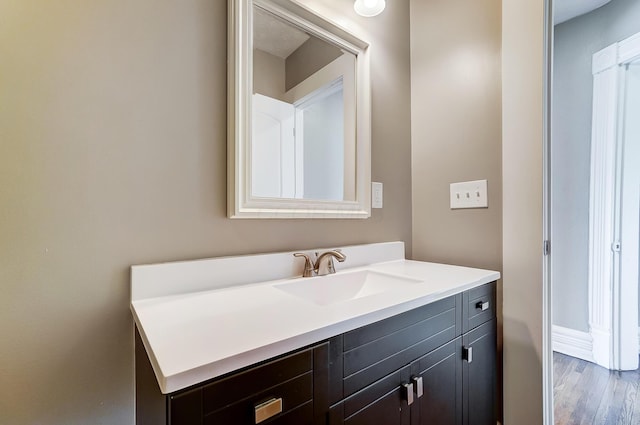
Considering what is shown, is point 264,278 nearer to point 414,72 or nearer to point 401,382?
point 401,382

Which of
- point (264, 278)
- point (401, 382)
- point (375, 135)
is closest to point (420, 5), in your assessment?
point (375, 135)

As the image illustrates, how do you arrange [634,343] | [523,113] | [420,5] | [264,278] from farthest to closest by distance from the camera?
[634,343] < [420,5] < [523,113] < [264,278]

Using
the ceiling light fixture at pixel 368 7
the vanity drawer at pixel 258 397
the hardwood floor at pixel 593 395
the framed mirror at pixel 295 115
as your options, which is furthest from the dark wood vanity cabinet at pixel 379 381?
the ceiling light fixture at pixel 368 7

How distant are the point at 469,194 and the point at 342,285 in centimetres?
75

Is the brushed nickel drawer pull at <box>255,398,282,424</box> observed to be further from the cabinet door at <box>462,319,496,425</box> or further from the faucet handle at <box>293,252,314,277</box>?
the cabinet door at <box>462,319,496,425</box>

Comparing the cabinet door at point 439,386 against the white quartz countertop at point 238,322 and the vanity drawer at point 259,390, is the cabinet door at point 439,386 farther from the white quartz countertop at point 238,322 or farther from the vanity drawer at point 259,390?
the vanity drawer at point 259,390

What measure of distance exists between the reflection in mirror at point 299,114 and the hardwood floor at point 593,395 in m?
1.66

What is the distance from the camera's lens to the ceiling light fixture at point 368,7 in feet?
4.20

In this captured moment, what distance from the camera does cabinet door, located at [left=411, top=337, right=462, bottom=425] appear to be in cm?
80

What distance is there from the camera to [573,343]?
208 centimetres

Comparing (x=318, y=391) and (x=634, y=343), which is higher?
(x=318, y=391)

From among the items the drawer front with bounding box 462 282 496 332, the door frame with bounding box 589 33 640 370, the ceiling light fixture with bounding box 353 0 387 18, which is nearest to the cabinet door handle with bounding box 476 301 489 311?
the drawer front with bounding box 462 282 496 332

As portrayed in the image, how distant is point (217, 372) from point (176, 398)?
2.6 inches

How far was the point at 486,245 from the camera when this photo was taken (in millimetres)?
1284
